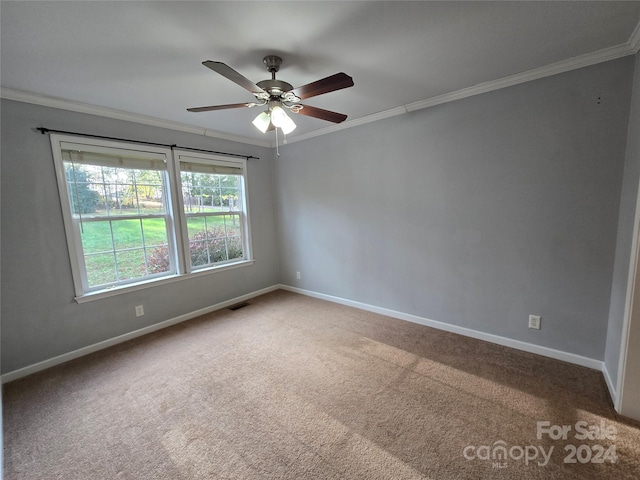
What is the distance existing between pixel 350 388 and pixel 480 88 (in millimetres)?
2787

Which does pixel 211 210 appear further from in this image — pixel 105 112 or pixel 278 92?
pixel 278 92

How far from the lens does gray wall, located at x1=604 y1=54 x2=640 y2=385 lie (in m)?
1.68

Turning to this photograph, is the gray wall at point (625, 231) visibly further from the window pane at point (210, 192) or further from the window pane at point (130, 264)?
the window pane at point (130, 264)

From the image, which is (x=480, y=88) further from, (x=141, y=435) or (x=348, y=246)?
(x=141, y=435)

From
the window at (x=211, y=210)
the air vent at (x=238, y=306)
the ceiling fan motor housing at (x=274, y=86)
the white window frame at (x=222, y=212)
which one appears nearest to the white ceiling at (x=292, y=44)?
the ceiling fan motor housing at (x=274, y=86)

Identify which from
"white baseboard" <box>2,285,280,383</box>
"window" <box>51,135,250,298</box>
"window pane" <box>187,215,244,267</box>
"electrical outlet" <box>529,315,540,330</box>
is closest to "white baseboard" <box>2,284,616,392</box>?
"white baseboard" <box>2,285,280,383</box>

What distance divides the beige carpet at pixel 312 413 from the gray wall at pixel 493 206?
18.7 inches

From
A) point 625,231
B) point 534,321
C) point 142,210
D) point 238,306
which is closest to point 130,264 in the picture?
point 142,210

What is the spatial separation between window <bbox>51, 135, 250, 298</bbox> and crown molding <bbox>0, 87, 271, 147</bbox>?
270 mm

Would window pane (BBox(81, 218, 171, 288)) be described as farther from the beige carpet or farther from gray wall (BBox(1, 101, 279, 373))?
the beige carpet

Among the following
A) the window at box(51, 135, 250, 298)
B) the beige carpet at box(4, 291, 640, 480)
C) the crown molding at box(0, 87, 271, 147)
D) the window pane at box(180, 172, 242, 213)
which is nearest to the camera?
the beige carpet at box(4, 291, 640, 480)

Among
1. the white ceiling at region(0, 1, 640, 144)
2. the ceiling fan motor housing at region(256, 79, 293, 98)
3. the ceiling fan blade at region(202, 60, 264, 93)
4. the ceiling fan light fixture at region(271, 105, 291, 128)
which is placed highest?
the white ceiling at region(0, 1, 640, 144)

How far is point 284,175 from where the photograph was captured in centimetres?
413

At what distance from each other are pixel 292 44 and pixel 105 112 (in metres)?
2.16
